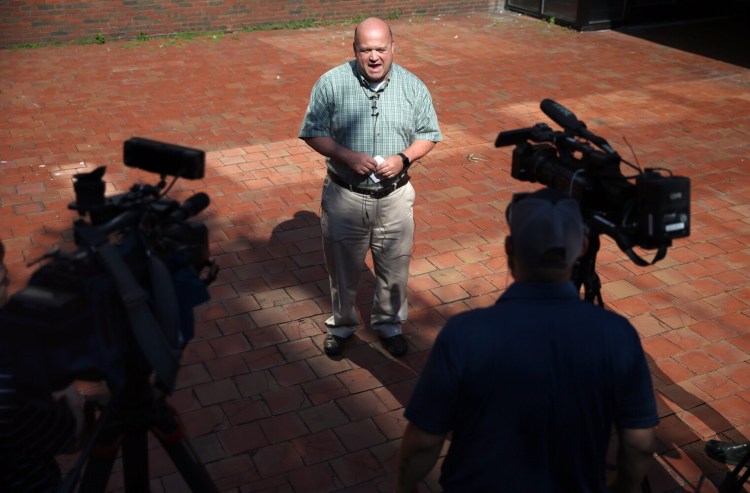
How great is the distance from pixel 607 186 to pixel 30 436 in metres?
1.96

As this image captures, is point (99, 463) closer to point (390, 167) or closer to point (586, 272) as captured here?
point (586, 272)

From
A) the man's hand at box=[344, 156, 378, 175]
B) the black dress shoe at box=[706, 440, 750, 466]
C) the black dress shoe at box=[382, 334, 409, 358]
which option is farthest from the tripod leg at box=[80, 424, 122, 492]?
the black dress shoe at box=[706, 440, 750, 466]

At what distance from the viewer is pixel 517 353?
6.96 feet

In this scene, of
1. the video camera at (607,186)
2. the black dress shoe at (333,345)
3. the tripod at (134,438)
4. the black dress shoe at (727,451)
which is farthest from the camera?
the black dress shoe at (333,345)

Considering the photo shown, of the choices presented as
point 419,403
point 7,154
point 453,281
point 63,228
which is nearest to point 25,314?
point 419,403

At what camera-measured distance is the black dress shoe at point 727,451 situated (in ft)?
12.0

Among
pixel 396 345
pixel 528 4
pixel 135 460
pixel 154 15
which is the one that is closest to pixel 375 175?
pixel 396 345

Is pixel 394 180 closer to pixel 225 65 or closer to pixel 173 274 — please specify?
pixel 173 274

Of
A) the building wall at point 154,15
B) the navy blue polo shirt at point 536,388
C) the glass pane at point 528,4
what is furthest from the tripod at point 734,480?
the glass pane at point 528,4

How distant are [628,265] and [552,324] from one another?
374 centimetres

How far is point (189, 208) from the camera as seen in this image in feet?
8.20

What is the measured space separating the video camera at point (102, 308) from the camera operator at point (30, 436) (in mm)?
42

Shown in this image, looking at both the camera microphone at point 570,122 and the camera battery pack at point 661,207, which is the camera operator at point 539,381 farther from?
the camera microphone at point 570,122

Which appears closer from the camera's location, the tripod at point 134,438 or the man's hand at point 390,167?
the tripod at point 134,438
